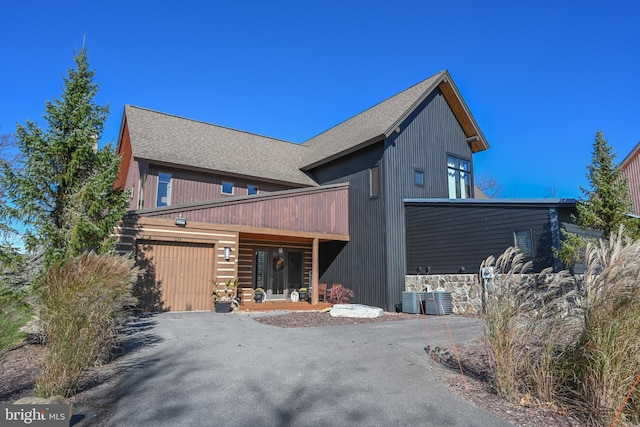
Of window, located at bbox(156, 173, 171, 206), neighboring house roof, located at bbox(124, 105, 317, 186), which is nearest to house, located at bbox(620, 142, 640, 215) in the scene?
neighboring house roof, located at bbox(124, 105, 317, 186)

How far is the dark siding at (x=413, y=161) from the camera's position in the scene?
47.4 ft

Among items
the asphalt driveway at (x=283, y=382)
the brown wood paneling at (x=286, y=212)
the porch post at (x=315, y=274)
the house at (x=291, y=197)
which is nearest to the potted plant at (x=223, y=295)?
the house at (x=291, y=197)

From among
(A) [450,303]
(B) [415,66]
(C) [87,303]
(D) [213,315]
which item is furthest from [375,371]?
(B) [415,66]

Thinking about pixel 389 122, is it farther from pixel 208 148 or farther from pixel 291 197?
pixel 208 148

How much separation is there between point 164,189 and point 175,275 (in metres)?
4.35

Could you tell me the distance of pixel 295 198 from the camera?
48.0 ft

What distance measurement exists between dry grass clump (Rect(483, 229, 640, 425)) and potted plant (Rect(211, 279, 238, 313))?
359 inches

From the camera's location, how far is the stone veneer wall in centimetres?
1275

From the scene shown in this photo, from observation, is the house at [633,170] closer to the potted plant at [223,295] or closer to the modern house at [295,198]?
the modern house at [295,198]

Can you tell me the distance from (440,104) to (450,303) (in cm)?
886

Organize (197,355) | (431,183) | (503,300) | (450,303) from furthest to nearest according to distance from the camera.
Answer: (431,183) < (450,303) < (197,355) < (503,300)

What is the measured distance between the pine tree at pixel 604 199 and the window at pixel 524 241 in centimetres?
139

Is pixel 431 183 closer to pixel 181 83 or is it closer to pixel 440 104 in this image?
pixel 440 104

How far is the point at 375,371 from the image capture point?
5.46 m
